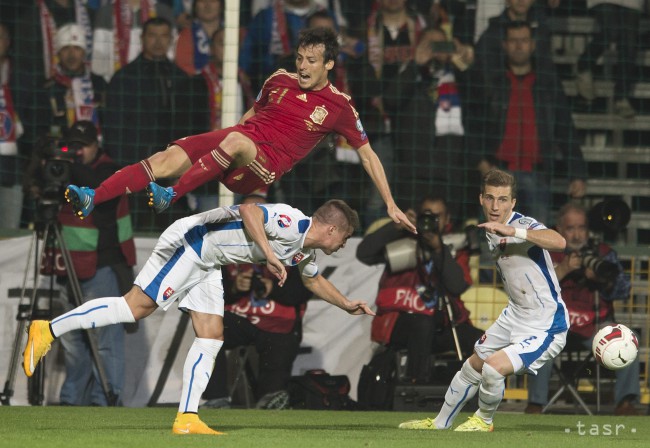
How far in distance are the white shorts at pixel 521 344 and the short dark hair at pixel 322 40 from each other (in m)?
1.90

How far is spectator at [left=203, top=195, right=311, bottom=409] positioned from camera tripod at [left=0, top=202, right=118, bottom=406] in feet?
3.20

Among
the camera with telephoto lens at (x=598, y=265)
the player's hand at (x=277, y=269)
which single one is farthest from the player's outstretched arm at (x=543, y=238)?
the camera with telephoto lens at (x=598, y=265)

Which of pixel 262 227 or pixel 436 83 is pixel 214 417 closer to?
pixel 262 227

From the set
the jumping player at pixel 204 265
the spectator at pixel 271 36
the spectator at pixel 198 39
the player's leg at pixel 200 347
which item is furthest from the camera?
the spectator at pixel 271 36

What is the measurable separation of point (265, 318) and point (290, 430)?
3.13 m

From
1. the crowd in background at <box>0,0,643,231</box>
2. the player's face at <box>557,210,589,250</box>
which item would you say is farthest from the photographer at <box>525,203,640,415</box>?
the crowd in background at <box>0,0,643,231</box>

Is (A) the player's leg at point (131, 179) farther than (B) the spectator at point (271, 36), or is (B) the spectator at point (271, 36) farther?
(B) the spectator at point (271, 36)

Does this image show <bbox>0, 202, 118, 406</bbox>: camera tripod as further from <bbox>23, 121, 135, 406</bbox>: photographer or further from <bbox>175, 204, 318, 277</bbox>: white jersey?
<bbox>175, 204, 318, 277</bbox>: white jersey

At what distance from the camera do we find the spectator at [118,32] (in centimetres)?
1249

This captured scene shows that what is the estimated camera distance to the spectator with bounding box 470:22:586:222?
12.5 meters

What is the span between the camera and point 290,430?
7.65 m

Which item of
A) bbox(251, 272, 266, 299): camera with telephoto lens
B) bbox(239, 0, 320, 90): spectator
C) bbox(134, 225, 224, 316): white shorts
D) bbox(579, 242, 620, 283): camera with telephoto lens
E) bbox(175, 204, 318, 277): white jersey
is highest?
bbox(239, 0, 320, 90): spectator

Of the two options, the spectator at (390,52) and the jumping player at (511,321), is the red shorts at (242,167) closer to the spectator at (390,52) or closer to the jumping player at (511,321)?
the jumping player at (511,321)

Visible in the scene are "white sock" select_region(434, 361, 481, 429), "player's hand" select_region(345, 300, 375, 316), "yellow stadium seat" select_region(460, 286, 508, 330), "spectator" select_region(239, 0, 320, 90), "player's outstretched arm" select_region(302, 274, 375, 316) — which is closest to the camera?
"player's hand" select_region(345, 300, 375, 316)
